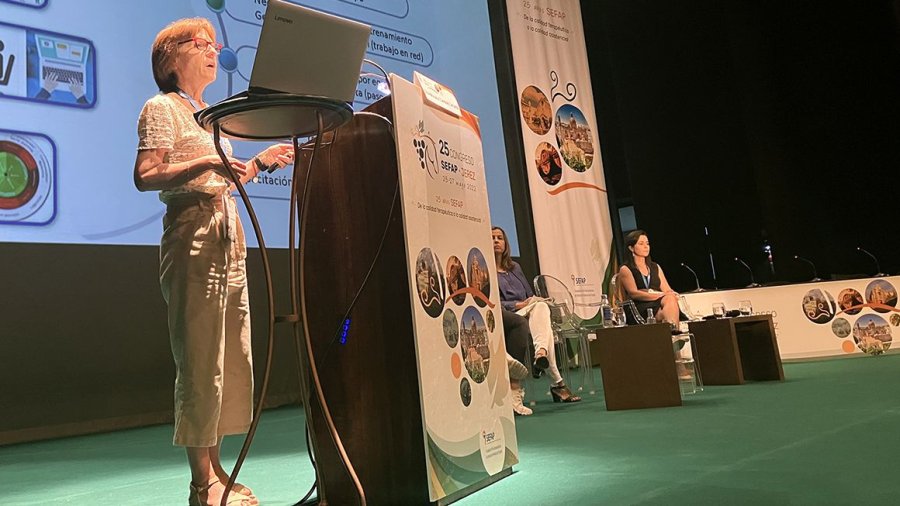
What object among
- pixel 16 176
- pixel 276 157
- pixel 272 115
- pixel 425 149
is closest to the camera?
pixel 272 115

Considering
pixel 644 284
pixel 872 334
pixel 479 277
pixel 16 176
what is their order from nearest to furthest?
1. pixel 479 277
2. pixel 16 176
3. pixel 644 284
4. pixel 872 334

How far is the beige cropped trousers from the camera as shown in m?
1.64

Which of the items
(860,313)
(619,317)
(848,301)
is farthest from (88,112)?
(860,313)

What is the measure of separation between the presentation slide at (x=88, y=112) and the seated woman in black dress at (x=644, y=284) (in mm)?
1997

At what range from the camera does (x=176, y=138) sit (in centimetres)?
169

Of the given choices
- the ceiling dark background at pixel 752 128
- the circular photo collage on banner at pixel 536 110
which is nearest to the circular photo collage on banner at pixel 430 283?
the circular photo collage on banner at pixel 536 110

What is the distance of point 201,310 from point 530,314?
99.2 inches

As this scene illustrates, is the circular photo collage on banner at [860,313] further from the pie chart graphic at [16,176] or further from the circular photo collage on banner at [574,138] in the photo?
the pie chart graphic at [16,176]

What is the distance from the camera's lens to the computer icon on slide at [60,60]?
3805 mm

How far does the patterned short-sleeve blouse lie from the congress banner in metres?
0.48

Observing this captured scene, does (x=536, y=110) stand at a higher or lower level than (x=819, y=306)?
higher

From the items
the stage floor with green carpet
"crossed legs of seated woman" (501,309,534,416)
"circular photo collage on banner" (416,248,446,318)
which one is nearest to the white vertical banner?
"crossed legs of seated woman" (501,309,534,416)

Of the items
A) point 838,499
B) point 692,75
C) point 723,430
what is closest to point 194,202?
point 838,499

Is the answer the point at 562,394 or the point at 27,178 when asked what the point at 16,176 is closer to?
the point at 27,178
